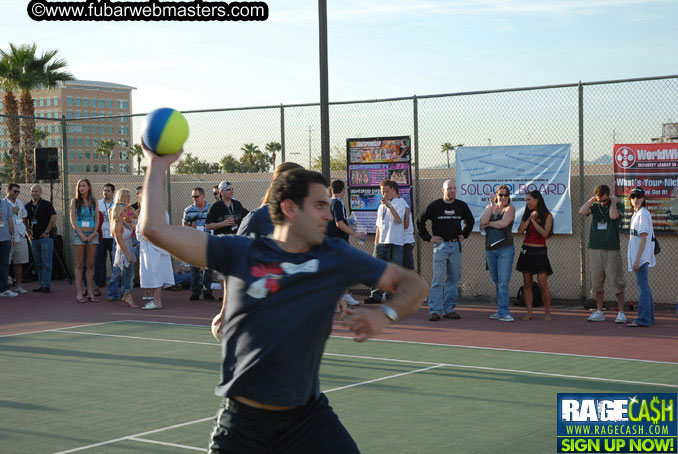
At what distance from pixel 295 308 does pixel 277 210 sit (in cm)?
45

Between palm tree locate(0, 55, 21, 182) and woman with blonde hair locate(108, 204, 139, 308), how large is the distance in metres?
25.6

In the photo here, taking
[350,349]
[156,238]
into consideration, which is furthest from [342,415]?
[156,238]

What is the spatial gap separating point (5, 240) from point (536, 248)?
35.3 feet

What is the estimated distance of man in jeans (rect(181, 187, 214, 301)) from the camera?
16.4 metres

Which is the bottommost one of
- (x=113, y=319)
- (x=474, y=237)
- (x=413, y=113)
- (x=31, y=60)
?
(x=113, y=319)

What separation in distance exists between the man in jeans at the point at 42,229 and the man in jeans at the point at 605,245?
36.6 ft

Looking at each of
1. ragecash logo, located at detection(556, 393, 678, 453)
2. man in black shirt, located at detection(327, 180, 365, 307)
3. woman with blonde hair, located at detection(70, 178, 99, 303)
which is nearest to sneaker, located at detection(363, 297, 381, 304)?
man in black shirt, located at detection(327, 180, 365, 307)

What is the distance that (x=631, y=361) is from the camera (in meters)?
9.95

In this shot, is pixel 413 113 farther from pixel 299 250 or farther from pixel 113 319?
pixel 299 250

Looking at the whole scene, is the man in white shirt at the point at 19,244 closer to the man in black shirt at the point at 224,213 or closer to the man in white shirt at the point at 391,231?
the man in black shirt at the point at 224,213

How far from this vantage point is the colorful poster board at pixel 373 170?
16.2m

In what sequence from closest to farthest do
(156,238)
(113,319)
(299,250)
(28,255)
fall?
1. (156,238)
2. (299,250)
3. (113,319)
4. (28,255)

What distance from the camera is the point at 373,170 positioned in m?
16.5

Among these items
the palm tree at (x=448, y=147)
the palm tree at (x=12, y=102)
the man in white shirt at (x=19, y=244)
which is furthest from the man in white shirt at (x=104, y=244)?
the palm tree at (x=12, y=102)
